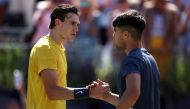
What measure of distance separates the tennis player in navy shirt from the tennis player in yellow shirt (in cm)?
57

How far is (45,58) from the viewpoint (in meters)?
6.77

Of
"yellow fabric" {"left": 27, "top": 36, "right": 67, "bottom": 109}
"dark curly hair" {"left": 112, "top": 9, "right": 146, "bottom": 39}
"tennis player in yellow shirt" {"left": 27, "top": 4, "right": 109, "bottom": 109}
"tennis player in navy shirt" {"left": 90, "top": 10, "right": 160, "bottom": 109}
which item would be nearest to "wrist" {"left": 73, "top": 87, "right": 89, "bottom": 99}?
"tennis player in yellow shirt" {"left": 27, "top": 4, "right": 109, "bottom": 109}

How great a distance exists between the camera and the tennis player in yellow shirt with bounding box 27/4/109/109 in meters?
6.72

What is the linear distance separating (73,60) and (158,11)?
1.51 metres

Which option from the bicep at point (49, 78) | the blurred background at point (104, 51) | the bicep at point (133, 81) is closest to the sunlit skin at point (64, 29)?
the bicep at point (49, 78)

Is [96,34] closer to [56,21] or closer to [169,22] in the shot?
[169,22]

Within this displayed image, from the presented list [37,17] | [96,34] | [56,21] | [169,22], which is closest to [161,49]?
[169,22]

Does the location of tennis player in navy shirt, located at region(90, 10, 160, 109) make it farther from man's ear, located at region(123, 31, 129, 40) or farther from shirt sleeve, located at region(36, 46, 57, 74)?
shirt sleeve, located at region(36, 46, 57, 74)

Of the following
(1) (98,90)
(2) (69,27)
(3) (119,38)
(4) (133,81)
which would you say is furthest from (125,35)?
(2) (69,27)

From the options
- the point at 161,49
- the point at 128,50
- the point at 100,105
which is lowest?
the point at 100,105

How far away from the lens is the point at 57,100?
22.4 feet

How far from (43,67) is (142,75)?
38.1 inches

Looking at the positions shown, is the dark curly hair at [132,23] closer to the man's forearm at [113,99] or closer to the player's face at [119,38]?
the player's face at [119,38]

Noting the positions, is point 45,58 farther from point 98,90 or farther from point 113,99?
point 113,99
